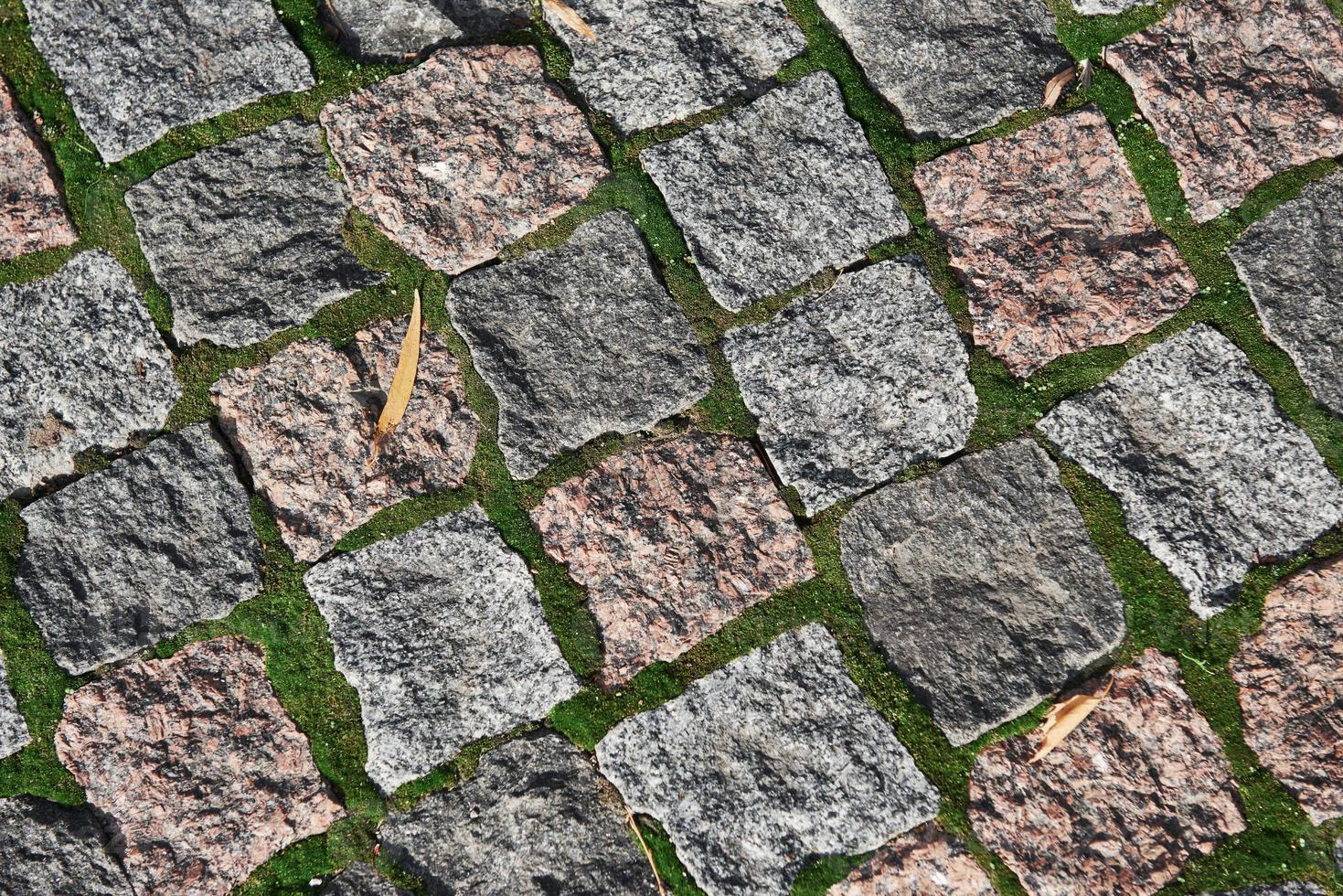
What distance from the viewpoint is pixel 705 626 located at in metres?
2.77

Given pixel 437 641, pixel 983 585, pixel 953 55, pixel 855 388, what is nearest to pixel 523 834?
pixel 437 641

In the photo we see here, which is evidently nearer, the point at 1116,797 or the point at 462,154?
the point at 1116,797

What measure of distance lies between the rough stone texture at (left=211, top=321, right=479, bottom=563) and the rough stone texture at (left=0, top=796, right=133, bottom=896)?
990 millimetres

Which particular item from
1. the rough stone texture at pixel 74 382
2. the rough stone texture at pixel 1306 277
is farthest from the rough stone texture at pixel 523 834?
the rough stone texture at pixel 1306 277

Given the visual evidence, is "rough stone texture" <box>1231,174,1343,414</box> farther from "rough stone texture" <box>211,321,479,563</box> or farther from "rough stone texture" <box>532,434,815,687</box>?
"rough stone texture" <box>211,321,479,563</box>

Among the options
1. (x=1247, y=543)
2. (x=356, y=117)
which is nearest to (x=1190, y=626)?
(x=1247, y=543)

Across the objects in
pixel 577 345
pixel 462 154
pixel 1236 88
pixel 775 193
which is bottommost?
pixel 1236 88

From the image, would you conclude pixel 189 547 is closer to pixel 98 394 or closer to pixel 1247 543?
pixel 98 394

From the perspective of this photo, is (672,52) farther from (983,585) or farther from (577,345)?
(983,585)

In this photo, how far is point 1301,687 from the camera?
268 cm

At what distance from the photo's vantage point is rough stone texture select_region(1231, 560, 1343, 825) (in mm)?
2633

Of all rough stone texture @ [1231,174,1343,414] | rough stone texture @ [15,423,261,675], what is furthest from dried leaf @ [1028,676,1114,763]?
rough stone texture @ [15,423,261,675]

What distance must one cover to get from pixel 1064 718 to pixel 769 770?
851 mm

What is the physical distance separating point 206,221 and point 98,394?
612 mm
